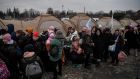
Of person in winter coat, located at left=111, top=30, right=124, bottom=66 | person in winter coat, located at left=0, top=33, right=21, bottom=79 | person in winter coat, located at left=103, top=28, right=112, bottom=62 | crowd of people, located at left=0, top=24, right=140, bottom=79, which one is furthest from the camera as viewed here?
person in winter coat, located at left=103, top=28, right=112, bottom=62

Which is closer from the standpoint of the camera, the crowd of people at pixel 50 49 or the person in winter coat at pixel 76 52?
the crowd of people at pixel 50 49

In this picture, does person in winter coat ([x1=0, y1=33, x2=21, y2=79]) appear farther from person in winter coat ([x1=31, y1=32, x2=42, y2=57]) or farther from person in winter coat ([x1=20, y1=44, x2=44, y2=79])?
person in winter coat ([x1=31, y1=32, x2=42, y2=57])

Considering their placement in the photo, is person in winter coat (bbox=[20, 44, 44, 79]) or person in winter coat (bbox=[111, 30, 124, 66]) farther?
person in winter coat (bbox=[111, 30, 124, 66])

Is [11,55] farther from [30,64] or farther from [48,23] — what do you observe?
[48,23]

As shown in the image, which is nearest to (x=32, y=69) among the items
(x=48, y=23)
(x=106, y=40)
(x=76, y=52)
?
(x=76, y=52)

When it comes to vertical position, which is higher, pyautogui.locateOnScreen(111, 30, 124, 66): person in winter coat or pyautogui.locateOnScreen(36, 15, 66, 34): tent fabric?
pyautogui.locateOnScreen(36, 15, 66, 34): tent fabric

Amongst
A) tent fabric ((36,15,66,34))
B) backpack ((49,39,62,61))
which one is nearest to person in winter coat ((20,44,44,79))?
backpack ((49,39,62,61))

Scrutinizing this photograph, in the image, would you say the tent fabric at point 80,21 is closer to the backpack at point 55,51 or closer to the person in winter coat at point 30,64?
the backpack at point 55,51

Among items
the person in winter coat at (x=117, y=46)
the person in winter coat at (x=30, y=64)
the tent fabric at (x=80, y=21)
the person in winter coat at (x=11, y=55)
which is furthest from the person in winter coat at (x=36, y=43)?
the tent fabric at (x=80, y=21)

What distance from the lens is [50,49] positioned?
8.30 m

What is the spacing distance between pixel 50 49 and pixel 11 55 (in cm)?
219

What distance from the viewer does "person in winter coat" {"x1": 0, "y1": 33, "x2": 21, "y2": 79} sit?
6.29m

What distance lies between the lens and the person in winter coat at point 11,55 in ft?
20.6

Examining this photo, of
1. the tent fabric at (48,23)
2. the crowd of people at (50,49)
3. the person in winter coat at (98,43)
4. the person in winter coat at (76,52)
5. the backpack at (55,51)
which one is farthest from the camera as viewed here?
the tent fabric at (48,23)
